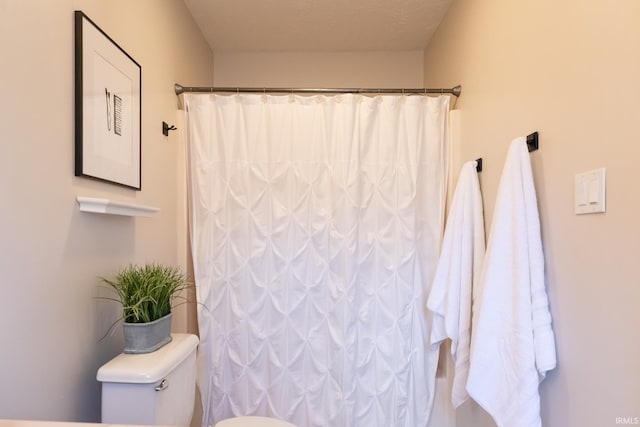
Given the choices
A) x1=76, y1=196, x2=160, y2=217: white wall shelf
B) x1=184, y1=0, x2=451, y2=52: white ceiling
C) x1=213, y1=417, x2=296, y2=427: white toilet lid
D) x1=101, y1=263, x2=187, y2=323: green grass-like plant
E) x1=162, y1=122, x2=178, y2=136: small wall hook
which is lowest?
x1=213, y1=417, x2=296, y2=427: white toilet lid

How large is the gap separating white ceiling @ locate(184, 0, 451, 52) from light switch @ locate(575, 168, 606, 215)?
1.52m

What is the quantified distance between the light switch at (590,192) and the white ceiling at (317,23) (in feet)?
5.00

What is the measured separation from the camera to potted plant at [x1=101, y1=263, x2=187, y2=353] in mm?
1218

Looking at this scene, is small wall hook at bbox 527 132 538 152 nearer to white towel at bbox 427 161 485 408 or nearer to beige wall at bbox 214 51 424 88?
white towel at bbox 427 161 485 408

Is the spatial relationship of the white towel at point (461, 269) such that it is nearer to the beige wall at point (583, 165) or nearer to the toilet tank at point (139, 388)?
the beige wall at point (583, 165)

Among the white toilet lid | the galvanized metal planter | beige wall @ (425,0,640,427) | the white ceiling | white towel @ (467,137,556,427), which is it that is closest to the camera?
beige wall @ (425,0,640,427)

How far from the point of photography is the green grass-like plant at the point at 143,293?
1231 mm

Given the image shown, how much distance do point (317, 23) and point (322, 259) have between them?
4.91ft

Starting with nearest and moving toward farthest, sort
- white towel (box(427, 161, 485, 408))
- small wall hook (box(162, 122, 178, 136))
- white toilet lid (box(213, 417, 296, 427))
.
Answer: white toilet lid (box(213, 417, 296, 427)) → white towel (box(427, 161, 485, 408)) → small wall hook (box(162, 122, 178, 136))

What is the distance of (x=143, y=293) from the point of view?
1241 mm

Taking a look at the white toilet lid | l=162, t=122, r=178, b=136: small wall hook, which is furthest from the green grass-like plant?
l=162, t=122, r=178, b=136: small wall hook

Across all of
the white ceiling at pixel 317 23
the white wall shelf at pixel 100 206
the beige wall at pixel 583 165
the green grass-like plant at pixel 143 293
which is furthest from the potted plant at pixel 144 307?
the white ceiling at pixel 317 23

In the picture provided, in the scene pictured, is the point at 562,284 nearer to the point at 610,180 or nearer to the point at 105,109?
the point at 610,180

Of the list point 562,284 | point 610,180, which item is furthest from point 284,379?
point 610,180
